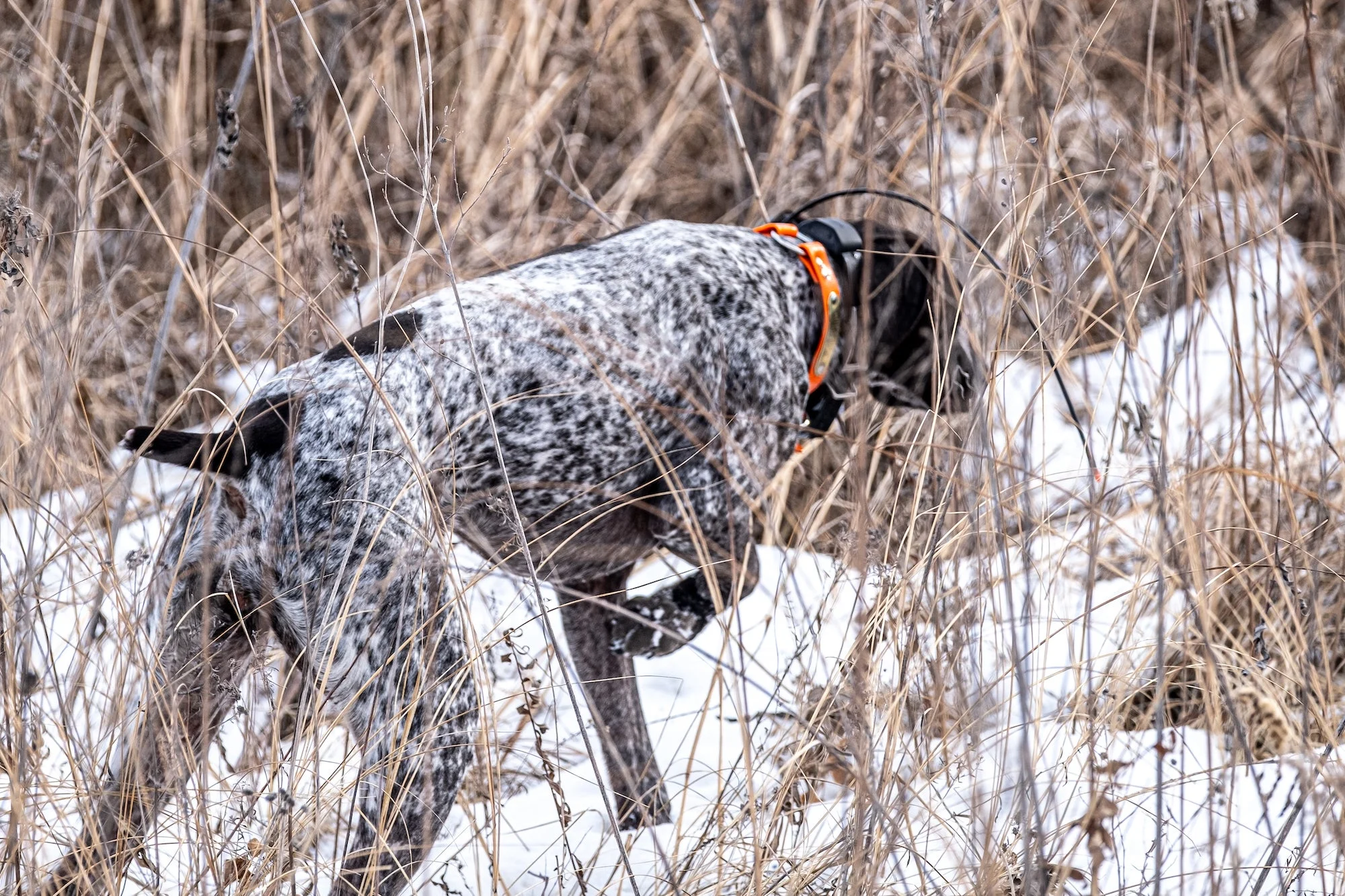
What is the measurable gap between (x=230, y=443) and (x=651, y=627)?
1080 millimetres

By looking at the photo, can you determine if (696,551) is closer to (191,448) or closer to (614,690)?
(614,690)

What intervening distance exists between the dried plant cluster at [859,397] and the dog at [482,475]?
98 mm

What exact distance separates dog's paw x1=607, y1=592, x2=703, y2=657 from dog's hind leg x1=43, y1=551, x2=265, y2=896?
79cm

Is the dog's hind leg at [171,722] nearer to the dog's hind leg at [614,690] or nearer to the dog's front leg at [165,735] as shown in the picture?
the dog's front leg at [165,735]

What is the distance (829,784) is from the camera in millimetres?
2432

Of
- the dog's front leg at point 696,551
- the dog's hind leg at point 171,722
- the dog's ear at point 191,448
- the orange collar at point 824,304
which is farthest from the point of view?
the orange collar at point 824,304

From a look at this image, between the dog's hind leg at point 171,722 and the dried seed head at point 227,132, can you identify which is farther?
the dried seed head at point 227,132

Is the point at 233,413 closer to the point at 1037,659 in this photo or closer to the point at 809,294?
the point at 809,294

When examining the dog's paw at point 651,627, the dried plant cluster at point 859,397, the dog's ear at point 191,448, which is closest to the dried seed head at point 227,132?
the dried plant cluster at point 859,397

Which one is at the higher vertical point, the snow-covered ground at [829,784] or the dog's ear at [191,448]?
the dog's ear at [191,448]

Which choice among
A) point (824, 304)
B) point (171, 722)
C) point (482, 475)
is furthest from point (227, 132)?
point (824, 304)

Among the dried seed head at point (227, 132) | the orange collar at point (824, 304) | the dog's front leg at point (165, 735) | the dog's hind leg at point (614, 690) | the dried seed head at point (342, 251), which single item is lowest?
the dog's front leg at point (165, 735)

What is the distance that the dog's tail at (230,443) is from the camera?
1.92m

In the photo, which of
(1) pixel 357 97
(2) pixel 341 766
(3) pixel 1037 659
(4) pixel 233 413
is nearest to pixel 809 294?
(3) pixel 1037 659
